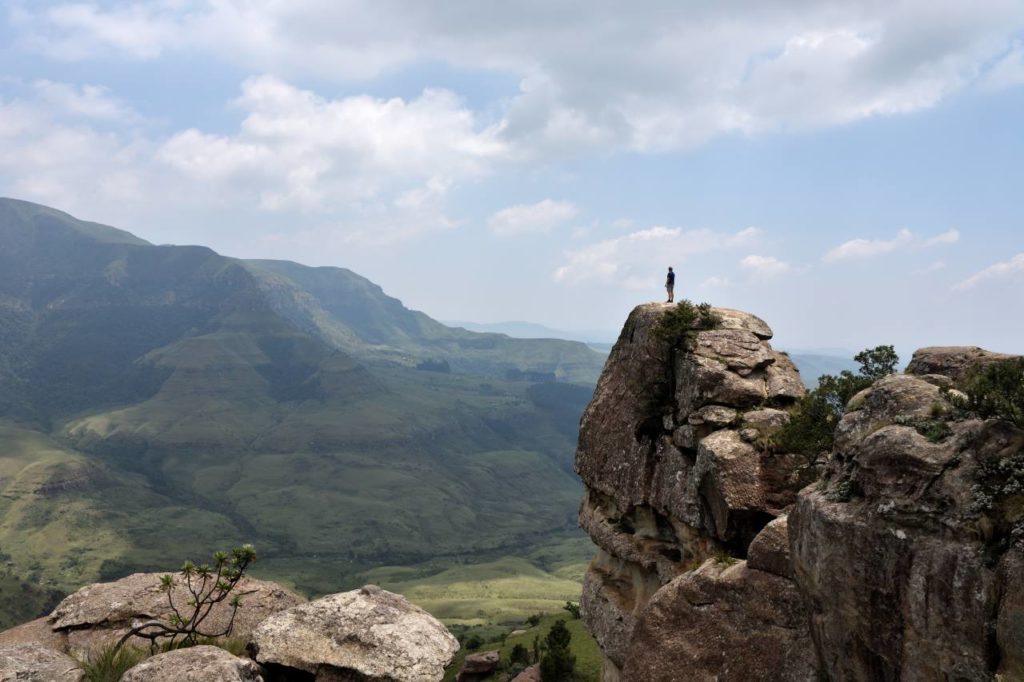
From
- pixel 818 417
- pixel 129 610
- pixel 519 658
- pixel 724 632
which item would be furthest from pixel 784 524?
Answer: pixel 519 658

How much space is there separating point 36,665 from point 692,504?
27813mm

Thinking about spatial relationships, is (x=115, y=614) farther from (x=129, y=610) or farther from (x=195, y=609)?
(x=195, y=609)

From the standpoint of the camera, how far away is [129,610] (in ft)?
107

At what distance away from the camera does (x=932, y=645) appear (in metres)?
15.8

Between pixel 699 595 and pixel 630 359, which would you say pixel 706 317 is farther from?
pixel 699 595

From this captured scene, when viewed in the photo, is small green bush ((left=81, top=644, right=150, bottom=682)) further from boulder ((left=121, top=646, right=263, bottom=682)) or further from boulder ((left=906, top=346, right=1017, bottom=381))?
boulder ((left=906, top=346, right=1017, bottom=381))

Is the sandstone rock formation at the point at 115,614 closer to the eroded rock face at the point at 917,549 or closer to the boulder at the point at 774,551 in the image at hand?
the boulder at the point at 774,551

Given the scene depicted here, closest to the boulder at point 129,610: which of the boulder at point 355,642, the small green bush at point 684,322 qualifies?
the boulder at point 355,642

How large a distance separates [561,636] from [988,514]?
3090 inches

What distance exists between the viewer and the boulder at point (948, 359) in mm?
26370

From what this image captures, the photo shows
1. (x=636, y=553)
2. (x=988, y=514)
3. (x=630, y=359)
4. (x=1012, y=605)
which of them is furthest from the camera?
(x=630, y=359)

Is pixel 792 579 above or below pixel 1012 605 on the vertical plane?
below

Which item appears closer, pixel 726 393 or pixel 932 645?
pixel 932 645

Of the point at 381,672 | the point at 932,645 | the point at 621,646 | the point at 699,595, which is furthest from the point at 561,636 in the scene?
the point at 932,645
